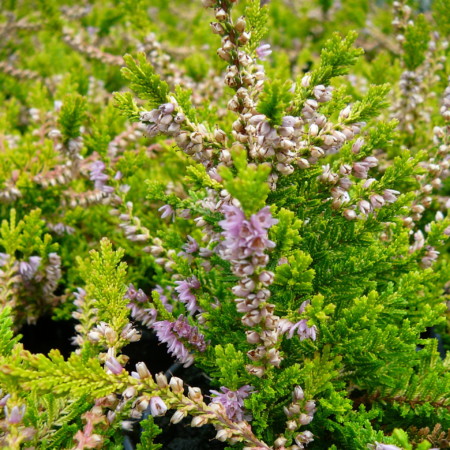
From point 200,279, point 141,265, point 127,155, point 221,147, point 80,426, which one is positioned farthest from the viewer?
point 141,265

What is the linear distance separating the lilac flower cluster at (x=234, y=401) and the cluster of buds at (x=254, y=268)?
0.14m

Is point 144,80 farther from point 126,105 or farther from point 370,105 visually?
point 370,105

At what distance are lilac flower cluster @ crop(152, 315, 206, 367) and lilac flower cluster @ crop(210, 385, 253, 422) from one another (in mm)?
166

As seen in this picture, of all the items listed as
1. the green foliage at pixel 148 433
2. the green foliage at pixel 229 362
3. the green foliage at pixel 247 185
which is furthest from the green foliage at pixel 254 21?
the green foliage at pixel 148 433

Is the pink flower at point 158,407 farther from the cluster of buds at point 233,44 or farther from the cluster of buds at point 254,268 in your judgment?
the cluster of buds at point 233,44

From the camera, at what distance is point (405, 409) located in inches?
49.4

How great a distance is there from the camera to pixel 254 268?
0.89 m

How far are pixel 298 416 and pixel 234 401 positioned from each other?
164 millimetres

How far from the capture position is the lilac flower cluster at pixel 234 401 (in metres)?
1.12

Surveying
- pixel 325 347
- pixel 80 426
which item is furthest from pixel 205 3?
pixel 80 426

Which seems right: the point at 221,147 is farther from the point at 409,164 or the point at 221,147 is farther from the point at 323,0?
the point at 323,0

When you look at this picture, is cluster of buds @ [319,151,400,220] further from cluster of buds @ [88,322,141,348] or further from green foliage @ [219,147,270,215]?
cluster of buds @ [88,322,141,348]

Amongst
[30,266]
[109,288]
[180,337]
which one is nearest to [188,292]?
[180,337]

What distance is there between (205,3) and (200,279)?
73 centimetres
